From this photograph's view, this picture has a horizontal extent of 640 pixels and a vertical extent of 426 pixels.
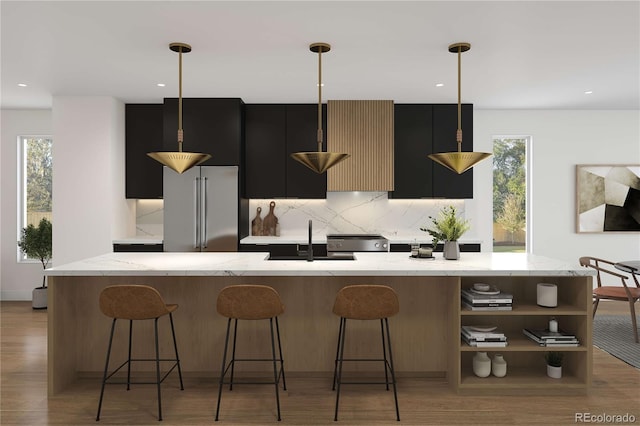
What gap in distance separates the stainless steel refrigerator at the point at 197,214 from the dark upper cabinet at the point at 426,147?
2101mm

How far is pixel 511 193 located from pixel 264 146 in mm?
3445

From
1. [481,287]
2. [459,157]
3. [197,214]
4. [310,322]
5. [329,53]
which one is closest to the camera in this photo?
[481,287]

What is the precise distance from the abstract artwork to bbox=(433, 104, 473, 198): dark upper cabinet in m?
1.71

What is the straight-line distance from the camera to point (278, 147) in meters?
6.12

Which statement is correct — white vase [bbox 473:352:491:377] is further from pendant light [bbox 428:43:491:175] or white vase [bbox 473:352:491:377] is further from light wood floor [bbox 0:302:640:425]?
pendant light [bbox 428:43:491:175]

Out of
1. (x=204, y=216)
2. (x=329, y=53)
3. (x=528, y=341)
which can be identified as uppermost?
(x=329, y=53)

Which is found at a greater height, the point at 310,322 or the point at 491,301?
the point at 491,301

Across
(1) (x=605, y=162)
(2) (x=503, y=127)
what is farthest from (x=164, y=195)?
(1) (x=605, y=162)

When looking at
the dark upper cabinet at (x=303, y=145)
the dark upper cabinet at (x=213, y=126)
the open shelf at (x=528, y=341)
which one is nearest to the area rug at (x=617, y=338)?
the open shelf at (x=528, y=341)

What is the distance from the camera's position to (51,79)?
4.98 m

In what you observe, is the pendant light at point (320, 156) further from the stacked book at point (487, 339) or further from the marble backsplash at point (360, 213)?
the marble backsplash at point (360, 213)

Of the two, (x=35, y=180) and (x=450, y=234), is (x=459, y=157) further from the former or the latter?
(x=35, y=180)

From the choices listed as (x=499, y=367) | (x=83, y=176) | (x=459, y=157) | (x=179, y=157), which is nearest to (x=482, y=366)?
(x=499, y=367)

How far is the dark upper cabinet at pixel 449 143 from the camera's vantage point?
6113mm
